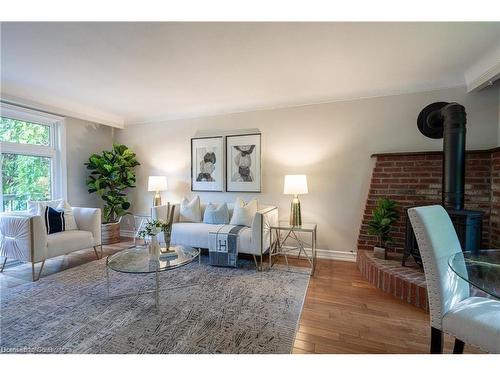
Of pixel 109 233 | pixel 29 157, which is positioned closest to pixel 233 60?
pixel 29 157

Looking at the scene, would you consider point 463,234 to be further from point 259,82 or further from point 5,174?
point 5,174

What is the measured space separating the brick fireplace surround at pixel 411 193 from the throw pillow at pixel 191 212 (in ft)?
7.91

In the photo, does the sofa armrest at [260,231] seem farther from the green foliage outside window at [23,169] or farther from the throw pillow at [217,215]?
the green foliage outside window at [23,169]

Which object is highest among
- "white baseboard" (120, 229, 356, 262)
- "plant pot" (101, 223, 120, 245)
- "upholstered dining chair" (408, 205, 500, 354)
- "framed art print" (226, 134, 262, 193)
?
"framed art print" (226, 134, 262, 193)

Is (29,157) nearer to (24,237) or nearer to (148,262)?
(24,237)

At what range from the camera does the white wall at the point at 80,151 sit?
13.1ft

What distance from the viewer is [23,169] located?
134 inches

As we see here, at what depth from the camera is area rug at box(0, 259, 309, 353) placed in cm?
158

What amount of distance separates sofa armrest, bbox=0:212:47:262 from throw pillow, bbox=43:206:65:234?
0.31 metres

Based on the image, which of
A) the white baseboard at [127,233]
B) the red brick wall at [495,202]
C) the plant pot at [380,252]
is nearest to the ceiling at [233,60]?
the red brick wall at [495,202]

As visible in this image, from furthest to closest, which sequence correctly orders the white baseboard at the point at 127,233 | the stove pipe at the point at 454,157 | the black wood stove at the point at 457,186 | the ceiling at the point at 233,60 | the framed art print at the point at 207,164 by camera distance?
the white baseboard at the point at 127,233
the framed art print at the point at 207,164
the stove pipe at the point at 454,157
the black wood stove at the point at 457,186
the ceiling at the point at 233,60

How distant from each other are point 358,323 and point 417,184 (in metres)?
1.94

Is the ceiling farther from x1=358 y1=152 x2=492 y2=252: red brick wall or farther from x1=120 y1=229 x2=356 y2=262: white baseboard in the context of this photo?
x1=120 y1=229 x2=356 y2=262: white baseboard

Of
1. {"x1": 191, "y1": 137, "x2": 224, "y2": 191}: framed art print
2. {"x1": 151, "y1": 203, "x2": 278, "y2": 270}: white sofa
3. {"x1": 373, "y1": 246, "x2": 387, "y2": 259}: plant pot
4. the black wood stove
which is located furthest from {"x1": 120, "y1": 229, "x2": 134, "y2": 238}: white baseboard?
the black wood stove
